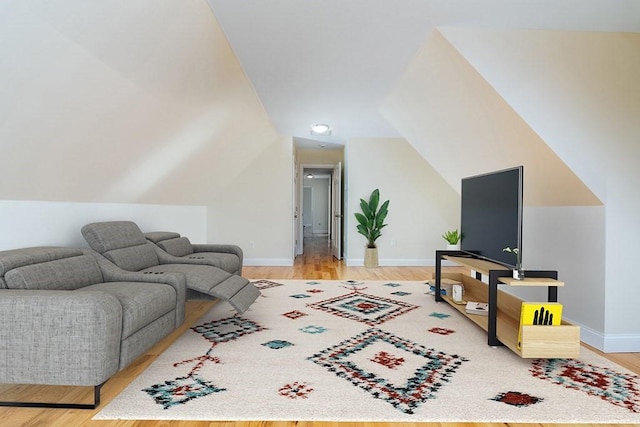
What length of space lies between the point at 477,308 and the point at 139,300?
262 centimetres

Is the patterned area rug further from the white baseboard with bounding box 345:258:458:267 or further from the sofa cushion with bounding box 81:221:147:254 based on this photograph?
the white baseboard with bounding box 345:258:458:267

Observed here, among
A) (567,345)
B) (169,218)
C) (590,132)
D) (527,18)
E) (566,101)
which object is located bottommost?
(567,345)

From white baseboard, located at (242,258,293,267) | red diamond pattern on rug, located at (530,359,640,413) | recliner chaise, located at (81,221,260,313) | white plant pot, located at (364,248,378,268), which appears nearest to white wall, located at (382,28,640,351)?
red diamond pattern on rug, located at (530,359,640,413)

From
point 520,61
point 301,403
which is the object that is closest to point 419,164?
point 520,61

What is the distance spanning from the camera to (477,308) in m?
3.38

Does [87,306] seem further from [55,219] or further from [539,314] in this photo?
[539,314]

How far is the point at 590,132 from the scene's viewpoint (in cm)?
287

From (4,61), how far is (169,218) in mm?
3804

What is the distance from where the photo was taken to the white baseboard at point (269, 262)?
6.66 meters

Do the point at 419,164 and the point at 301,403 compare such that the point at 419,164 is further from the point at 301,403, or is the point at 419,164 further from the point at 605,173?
the point at 301,403

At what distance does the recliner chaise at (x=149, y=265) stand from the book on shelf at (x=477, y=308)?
181 centimetres

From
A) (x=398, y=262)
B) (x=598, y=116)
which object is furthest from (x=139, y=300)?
(x=398, y=262)

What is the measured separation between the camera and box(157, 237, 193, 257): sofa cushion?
405 centimetres

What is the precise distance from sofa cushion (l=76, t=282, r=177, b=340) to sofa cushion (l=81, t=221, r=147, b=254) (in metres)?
0.49
